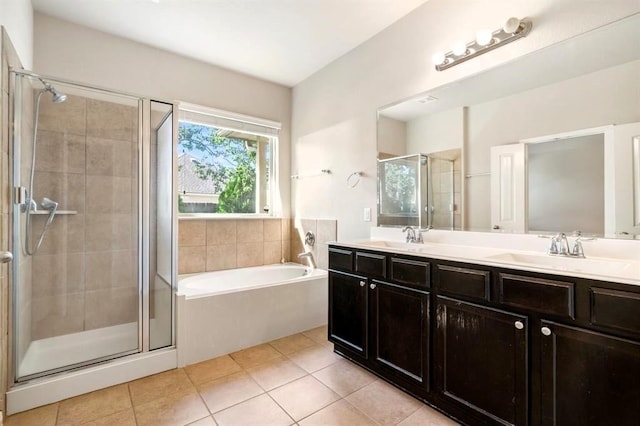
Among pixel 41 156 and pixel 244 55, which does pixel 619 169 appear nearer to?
pixel 244 55

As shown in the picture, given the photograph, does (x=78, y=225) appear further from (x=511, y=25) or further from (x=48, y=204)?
(x=511, y=25)

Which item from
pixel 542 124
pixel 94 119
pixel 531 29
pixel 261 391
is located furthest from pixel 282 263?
pixel 531 29

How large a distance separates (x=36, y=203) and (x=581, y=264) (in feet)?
10.7

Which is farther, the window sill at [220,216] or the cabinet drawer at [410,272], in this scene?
the window sill at [220,216]

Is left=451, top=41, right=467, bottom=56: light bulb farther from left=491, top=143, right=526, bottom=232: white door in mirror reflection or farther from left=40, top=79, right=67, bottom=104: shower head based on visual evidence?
left=40, top=79, right=67, bottom=104: shower head

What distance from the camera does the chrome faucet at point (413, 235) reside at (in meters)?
2.26

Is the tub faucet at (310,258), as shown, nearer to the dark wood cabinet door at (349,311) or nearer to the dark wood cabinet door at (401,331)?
the dark wood cabinet door at (349,311)

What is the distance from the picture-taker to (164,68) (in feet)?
9.37

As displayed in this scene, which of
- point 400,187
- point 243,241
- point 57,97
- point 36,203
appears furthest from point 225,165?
point 400,187

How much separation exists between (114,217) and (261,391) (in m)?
1.71

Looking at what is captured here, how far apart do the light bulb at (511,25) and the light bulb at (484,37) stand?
0.09 m

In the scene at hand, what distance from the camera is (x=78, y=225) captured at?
7.63 feet

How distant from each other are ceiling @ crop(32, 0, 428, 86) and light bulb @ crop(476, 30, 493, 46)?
67 cm

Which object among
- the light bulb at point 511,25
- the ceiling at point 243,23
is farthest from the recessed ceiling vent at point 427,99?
the ceiling at point 243,23
